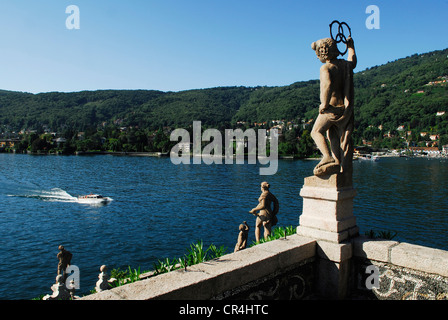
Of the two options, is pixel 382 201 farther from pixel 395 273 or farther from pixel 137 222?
pixel 395 273

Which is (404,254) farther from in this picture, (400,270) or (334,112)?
(334,112)

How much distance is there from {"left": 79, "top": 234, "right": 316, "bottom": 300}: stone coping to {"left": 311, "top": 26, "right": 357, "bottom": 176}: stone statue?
1.36 meters

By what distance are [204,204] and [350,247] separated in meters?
32.4

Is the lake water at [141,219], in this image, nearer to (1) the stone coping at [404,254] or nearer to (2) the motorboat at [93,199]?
(2) the motorboat at [93,199]

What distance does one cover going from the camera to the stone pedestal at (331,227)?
5367 mm

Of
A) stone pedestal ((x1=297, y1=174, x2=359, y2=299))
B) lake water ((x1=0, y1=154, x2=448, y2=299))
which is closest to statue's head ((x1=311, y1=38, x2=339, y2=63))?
stone pedestal ((x1=297, y1=174, x2=359, y2=299))

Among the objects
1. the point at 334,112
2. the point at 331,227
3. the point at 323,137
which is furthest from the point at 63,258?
the point at 334,112

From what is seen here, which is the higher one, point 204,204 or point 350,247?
point 350,247

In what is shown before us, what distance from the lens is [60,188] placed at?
4741cm

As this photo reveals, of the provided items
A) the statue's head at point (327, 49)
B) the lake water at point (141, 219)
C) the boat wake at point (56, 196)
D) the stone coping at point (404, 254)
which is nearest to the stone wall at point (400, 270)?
the stone coping at point (404, 254)

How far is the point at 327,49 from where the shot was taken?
5.66 metres

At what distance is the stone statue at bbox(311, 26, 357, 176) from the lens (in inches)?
219
